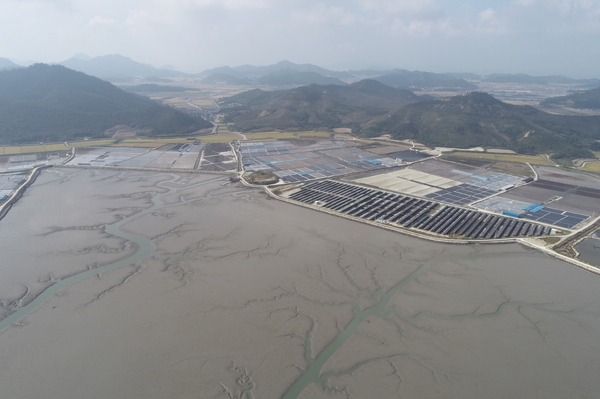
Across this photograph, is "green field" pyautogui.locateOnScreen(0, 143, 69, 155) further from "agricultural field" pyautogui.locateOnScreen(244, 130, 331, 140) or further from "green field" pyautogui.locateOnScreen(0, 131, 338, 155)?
"agricultural field" pyautogui.locateOnScreen(244, 130, 331, 140)

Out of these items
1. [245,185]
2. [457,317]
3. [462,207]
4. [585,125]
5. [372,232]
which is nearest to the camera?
[457,317]

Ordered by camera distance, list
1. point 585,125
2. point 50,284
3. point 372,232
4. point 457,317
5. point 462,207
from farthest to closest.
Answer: point 585,125
point 462,207
point 372,232
point 50,284
point 457,317

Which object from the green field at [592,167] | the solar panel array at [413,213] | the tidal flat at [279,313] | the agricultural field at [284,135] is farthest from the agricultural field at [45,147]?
the green field at [592,167]

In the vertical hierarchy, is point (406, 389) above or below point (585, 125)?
below

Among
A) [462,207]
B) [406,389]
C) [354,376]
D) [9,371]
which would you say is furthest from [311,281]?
[462,207]

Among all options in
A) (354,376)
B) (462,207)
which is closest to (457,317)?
(354,376)

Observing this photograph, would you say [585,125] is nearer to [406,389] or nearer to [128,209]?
[406,389]

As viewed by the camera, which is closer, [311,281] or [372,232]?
[311,281]
